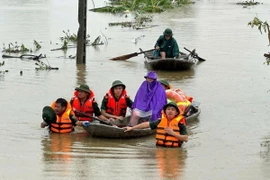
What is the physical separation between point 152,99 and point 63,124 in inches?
60.3

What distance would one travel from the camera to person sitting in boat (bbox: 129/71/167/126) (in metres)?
11.6

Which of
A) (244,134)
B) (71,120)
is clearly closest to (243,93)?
(244,134)

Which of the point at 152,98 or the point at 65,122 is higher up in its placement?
the point at 152,98

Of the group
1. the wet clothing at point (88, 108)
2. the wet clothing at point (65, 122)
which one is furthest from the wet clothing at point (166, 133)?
the wet clothing at point (88, 108)

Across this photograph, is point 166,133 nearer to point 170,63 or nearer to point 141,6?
point 170,63

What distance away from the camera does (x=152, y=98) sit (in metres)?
11.6

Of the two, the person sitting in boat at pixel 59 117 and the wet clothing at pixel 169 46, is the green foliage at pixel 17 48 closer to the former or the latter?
the wet clothing at pixel 169 46

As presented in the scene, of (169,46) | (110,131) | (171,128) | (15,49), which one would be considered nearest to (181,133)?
(171,128)

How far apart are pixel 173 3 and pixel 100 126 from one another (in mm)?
35484

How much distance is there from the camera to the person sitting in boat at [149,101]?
11.6m

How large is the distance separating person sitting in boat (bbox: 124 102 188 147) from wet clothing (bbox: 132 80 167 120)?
3.99ft

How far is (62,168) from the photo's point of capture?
884 cm

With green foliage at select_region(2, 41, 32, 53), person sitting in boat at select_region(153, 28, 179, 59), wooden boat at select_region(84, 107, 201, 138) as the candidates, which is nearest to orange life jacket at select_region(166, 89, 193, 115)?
wooden boat at select_region(84, 107, 201, 138)

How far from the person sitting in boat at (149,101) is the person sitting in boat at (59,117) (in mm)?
1109
